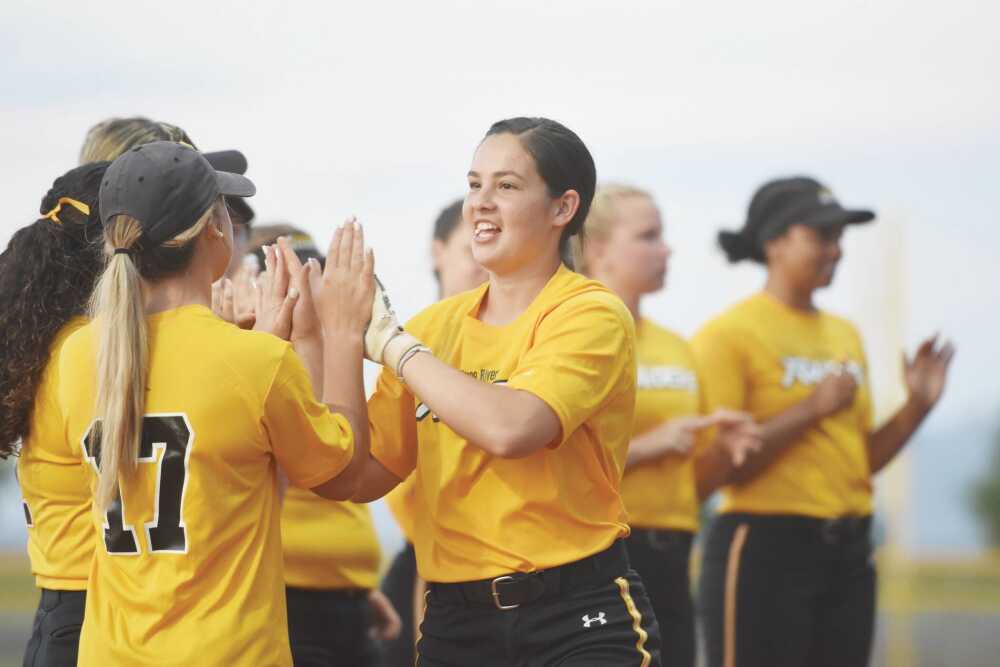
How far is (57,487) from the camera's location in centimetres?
261

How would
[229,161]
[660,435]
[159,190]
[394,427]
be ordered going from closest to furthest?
[159,190] < [394,427] < [229,161] < [660,435]

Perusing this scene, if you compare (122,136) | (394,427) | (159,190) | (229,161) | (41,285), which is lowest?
Answer: (394,427)

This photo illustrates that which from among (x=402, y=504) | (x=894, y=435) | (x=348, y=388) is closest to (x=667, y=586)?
(x=402, y=504)

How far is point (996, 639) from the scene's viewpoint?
14203 millimetres

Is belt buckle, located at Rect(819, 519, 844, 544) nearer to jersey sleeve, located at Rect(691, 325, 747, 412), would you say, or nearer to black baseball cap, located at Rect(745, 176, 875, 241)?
jersey sleeve, located at Rect(691, 325, 747, 412)

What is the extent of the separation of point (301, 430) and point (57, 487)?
0.61 metres

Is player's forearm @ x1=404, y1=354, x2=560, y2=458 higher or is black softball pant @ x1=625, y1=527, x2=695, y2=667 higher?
player's forearm @ x1=404, y1=354, x2=560, y2=458

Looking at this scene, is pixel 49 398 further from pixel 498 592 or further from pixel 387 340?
pixel 498 592

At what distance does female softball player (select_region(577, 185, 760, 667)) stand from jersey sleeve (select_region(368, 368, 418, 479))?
1.36m

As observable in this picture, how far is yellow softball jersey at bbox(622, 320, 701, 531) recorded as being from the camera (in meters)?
4.16

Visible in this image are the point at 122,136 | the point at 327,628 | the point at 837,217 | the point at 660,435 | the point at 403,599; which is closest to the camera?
the point at 122,136

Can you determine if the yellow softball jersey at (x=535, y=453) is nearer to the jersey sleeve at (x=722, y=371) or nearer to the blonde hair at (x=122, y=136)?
the blonde hair at (x=122, y=136)

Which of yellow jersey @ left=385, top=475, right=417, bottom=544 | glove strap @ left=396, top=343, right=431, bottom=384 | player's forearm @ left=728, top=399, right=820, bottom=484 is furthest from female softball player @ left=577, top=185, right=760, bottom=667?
glove strap @ left=396, top=343, right=431, bottom=384

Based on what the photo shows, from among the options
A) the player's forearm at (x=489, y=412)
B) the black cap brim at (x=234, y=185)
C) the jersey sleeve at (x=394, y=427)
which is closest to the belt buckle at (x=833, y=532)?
the jersey sleeve at (x=394, y=427)
